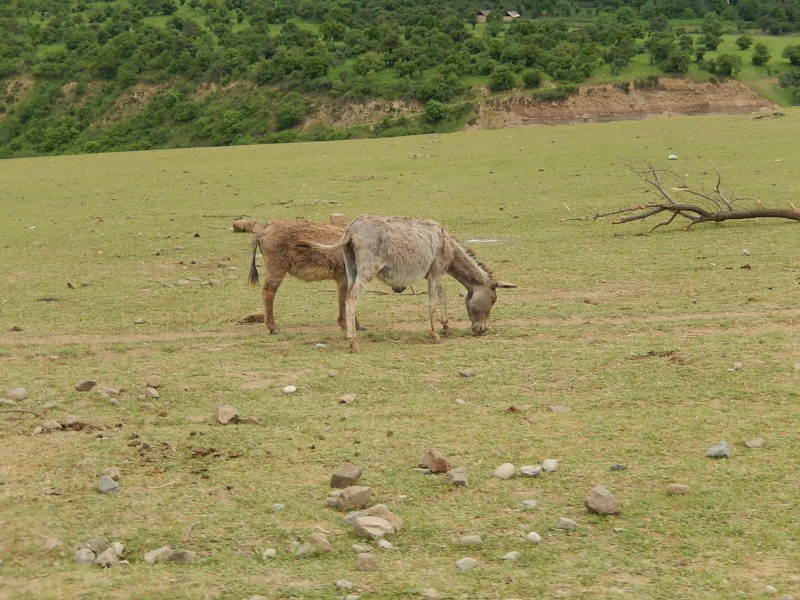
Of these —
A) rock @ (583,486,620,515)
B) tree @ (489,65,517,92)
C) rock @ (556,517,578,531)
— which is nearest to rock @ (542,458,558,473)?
rock @ (583,486,620,515)

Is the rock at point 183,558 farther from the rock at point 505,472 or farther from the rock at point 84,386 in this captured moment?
the rock at point 84,386

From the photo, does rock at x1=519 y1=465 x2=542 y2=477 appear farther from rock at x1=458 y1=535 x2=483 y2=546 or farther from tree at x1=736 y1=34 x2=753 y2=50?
tree at x1=736 y1=34 x2=753 y2=50

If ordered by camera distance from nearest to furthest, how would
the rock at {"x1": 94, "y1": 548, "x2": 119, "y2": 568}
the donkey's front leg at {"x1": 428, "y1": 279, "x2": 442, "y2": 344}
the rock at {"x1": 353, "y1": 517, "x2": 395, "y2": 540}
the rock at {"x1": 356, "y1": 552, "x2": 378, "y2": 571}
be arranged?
the rock at {"x1": 356, "y1": 552, "x2": 378, "y2": 571} < the rock at {"x1": 94, "y1": 548, "x2": 119, "y2": 568} < the rock at {"x1": 353, "y1": 517, "x2": 395, "y2": 540} < the donkey's front leg at {"x1": 428, "y1": 279, "x2": 442, "y2": 344}

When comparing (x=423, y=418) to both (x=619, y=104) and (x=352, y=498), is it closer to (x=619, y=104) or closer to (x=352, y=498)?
(x=352, y=498)

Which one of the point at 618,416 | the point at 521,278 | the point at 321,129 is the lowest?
the point at 321,129

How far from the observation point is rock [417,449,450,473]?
21.5 feet

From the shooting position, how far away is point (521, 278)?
46.5ft

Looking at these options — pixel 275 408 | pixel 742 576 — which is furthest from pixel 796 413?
pixel 275 408

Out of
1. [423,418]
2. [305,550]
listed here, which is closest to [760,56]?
[423,418]

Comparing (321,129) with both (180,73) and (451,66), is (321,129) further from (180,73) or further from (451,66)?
(180,73)

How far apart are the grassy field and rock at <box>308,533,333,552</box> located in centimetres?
8

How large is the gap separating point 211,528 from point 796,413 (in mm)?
4366

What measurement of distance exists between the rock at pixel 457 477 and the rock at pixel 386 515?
600mm

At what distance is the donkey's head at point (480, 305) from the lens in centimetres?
1109
